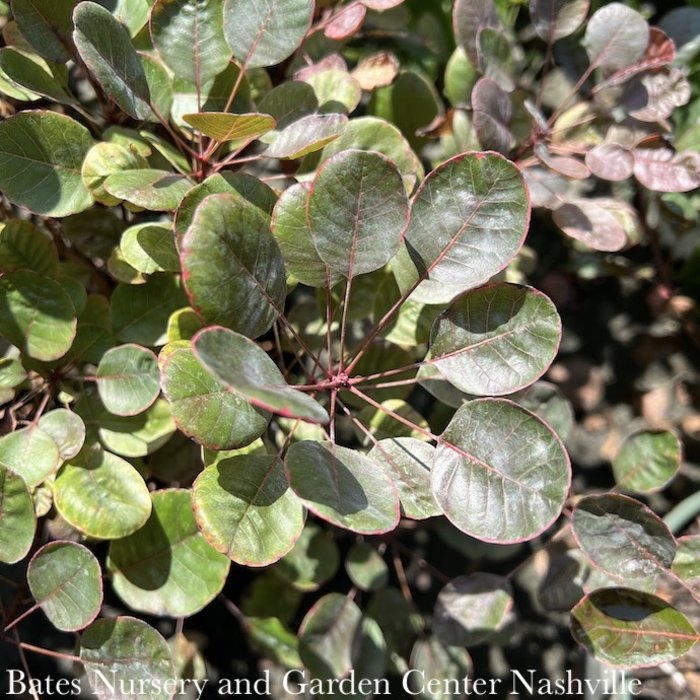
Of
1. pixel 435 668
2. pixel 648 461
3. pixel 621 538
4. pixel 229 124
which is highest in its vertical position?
pixel 229 124

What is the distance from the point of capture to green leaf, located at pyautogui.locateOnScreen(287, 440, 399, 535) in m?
0.58

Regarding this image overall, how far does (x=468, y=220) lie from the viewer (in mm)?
660

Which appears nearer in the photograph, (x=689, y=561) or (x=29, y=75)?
(x=29, y=75)

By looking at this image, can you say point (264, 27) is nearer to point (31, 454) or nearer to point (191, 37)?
point (191, 37)

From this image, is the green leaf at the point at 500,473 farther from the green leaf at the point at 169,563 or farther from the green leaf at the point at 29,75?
the green leaf at the point at 29,75

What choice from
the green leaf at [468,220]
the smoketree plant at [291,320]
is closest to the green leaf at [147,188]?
the smoketree plant at [291,320]

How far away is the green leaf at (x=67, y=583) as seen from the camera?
0.73 m

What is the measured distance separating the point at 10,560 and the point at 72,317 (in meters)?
0.26

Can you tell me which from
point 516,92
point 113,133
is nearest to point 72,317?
point 113,133

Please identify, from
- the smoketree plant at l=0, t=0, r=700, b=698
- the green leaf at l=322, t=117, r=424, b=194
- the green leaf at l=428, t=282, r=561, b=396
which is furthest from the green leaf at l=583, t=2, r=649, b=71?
the green leaf at l=428, t=282, r=561, b=396

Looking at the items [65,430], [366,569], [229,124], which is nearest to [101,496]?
[65,430]

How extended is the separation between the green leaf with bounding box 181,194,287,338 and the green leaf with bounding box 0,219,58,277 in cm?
30

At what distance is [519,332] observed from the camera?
26.2 inches

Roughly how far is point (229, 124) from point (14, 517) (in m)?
0.45
